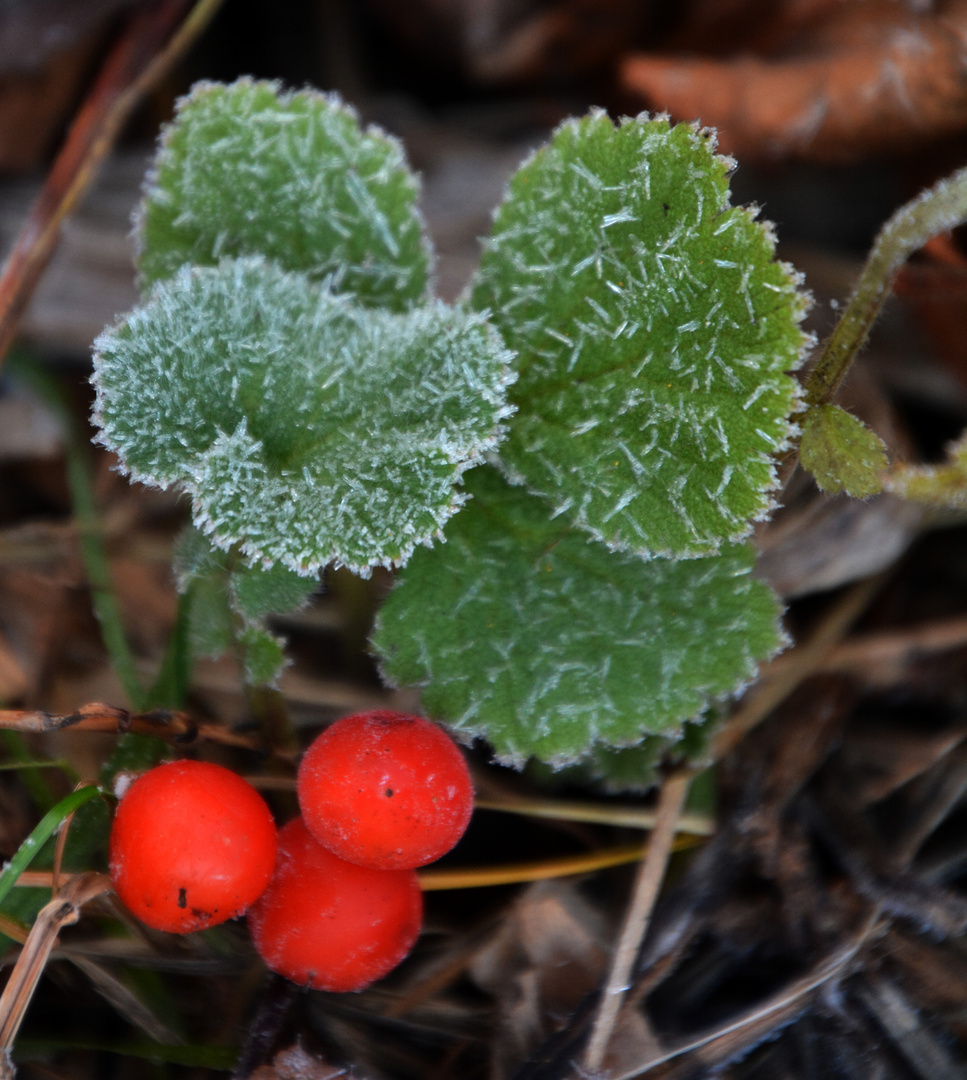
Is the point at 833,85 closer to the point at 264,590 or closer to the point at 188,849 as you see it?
the point at 264,590

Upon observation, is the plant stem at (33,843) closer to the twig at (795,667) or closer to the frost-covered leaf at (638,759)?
the frost-covered leaf at (638,759)

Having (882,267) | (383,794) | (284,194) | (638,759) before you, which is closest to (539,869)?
(638,759)

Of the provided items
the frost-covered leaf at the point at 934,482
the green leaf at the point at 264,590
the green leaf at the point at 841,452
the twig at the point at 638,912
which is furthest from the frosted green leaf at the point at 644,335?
the twig at the point at 638,912

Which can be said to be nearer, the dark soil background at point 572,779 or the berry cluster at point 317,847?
the berry cluster at point 317,847

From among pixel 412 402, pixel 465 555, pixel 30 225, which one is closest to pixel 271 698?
pixel 465 555

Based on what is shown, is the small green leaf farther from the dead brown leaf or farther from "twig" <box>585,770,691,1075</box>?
the dead brown leaf
